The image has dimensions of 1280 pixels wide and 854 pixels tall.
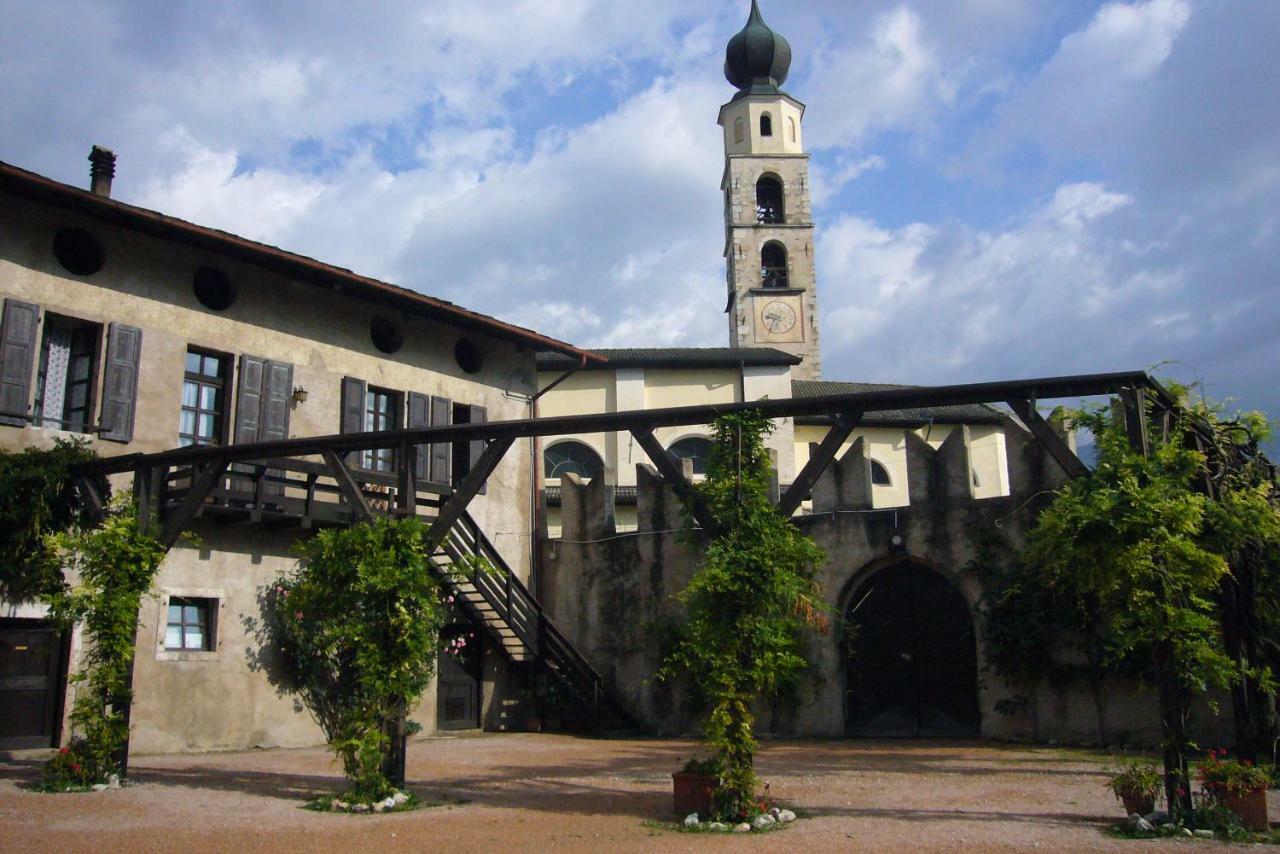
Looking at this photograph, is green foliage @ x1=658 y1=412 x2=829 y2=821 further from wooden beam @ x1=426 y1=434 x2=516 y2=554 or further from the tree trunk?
the tree trunk

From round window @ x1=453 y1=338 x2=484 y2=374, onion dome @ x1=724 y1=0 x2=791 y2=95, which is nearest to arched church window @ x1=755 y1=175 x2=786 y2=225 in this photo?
onion dome @ x1=724 y1=0 x2=791 y2=95

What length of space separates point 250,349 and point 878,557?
1029 cm

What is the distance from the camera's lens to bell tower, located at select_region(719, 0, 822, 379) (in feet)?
163

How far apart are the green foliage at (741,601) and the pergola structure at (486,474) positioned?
224 mm

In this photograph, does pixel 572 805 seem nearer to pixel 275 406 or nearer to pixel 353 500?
pixel 353 500

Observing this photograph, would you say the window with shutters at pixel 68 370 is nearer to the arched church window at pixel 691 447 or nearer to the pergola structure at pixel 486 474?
the pergola structure at pixel 486 474

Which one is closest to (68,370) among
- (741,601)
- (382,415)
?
(382,415)

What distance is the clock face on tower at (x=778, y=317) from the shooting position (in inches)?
1938

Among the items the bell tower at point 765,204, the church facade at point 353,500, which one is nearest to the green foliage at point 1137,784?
the church facade at point 353,500

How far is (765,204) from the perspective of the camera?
52250 mm

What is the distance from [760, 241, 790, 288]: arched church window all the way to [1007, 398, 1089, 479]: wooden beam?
4116 cm

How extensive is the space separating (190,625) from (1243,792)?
43.8 feet

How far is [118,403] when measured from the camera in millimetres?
15461

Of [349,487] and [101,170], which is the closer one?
[349,487]
